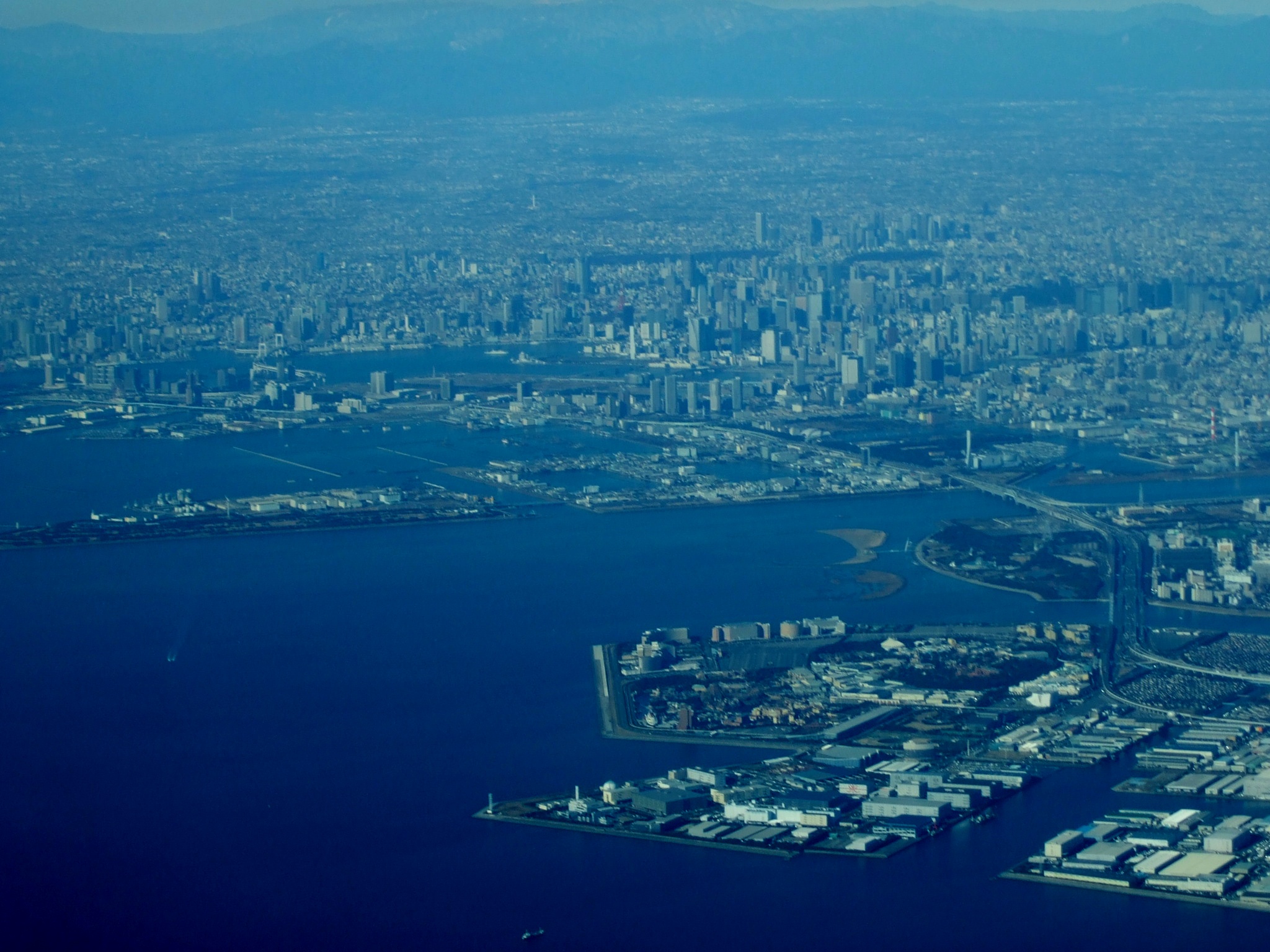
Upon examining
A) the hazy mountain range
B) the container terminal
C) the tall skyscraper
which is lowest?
the tall skyscraper

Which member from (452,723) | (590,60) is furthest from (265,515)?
(590,60)

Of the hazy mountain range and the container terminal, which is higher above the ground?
the hazy mountain range

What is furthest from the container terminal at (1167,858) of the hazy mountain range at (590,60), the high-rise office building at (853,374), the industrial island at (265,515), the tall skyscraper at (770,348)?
the hazy mountain range at (590,60)

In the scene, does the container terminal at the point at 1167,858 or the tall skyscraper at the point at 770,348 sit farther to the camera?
the tall skyscraper at the point at 770,348

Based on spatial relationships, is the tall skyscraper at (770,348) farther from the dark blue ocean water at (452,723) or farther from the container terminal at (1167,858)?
the container terminal at (1167,858)

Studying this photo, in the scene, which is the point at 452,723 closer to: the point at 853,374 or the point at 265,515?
the point at 265,515

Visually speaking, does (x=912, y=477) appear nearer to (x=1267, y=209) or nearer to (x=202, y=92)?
(x=1267, y=209)

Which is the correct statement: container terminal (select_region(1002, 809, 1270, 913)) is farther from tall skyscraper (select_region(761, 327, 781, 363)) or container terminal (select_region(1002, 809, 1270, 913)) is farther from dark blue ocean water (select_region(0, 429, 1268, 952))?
tall skyscraper (select_region(761, 327, 781, 363))

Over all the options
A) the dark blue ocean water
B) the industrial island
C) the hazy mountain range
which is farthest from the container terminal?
the hazy mountain range
